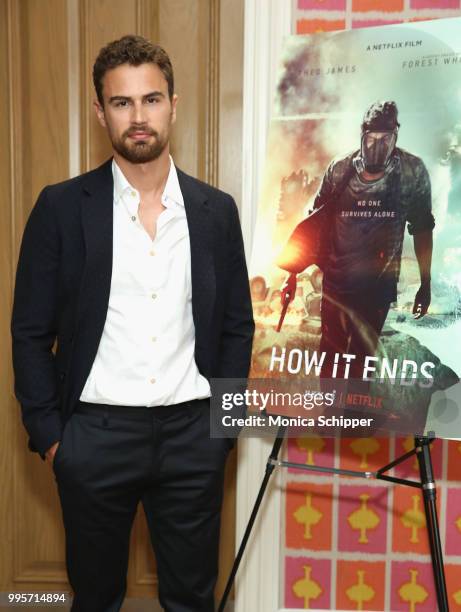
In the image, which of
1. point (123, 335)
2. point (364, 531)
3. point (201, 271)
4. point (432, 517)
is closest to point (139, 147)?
point (201, 271)

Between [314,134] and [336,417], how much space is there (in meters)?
0.72

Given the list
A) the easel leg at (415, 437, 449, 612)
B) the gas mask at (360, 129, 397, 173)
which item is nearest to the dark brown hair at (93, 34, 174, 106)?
the gas mask at (360, 129, 397, 173)

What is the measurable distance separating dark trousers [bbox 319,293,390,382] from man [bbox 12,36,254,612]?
0.29 m

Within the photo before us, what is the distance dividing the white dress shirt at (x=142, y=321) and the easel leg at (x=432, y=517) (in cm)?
56

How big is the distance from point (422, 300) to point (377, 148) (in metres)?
0.39

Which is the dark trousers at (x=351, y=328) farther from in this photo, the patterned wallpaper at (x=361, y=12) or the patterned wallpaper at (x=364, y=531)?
the patterned wallpaper at (x=361, y=12)

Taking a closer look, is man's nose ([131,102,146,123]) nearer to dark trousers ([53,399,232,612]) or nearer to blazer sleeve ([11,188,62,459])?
blazer sleeve ([11,188,62,459])

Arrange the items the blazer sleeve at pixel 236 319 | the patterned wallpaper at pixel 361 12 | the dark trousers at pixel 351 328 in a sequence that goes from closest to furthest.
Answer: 1. the dark trousers at pixel 351 328
2. the blazer sleeve at pixel 236 319
3. the patterned wallpaper at pixel 361 12

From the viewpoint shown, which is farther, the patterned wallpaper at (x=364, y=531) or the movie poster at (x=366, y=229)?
the patterned wallpaper at (x=364, y=531)

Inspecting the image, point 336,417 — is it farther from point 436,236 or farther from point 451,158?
point 451,158

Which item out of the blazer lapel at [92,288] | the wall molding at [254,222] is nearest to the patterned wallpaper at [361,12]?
the wall molding at [254,222]

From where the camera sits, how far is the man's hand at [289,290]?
163 centimetres

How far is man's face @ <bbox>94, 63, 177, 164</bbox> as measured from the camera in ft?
4.81

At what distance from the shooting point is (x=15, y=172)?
1.95m
